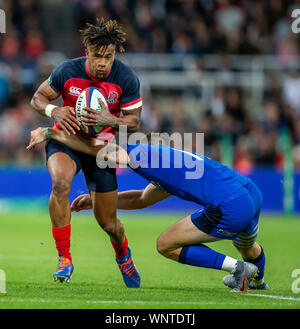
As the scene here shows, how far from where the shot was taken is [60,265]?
7.11 metres

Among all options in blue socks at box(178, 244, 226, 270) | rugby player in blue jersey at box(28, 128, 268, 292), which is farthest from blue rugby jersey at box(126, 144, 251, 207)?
blue socks at box(178, 244, 226, 270)

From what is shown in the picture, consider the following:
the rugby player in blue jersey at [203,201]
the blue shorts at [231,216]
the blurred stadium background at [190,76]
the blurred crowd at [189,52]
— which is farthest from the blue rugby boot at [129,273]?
the blurred crowd at [189,52]

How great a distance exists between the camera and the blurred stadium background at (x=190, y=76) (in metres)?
17.3

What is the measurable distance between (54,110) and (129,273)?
181 cm

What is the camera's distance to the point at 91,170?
290 inches

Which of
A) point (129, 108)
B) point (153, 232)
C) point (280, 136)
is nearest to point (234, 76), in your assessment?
point (280, 136)

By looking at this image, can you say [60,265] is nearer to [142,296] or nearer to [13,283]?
[13,283]

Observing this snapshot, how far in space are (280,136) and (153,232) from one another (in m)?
5.55

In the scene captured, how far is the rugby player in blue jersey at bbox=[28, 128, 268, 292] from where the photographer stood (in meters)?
6.50

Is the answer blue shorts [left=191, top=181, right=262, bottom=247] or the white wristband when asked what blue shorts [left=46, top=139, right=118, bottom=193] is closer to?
the white wristband

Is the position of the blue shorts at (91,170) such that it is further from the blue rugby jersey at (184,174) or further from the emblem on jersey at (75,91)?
the blue rugby jersey at (184,174)

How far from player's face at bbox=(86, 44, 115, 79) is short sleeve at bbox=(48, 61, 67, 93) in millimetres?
315

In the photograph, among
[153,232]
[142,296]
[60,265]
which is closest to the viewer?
[142,296]

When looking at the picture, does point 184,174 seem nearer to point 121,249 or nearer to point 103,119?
point 103,119
